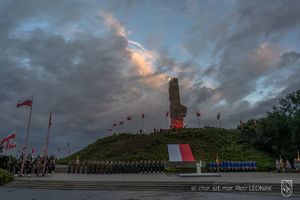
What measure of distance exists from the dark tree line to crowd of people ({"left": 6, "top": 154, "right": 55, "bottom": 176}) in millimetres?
29318

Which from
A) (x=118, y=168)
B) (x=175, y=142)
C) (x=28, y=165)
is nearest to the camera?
(x=28, y=165)

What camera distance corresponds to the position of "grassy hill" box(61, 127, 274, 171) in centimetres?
4131

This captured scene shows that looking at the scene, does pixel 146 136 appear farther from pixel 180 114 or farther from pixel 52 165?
pixel 52 165

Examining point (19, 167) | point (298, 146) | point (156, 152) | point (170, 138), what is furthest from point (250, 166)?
point (19, 167)

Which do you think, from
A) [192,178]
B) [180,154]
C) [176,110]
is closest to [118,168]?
[180,154]

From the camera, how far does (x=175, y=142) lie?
159ft

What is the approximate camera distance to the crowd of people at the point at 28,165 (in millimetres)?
26000

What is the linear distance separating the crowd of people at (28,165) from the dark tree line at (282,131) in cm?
2932

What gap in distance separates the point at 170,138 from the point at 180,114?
10306 mm

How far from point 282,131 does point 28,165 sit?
32.1 m

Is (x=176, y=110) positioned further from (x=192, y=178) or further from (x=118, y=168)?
(x=192, y=178)

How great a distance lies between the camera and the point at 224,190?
16984mm

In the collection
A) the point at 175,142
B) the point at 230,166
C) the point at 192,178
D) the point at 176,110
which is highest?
the point at 176,110

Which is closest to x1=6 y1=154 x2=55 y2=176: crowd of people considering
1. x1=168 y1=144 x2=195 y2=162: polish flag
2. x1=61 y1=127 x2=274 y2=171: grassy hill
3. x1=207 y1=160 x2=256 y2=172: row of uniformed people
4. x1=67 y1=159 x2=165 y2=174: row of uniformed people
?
x1=67 y1=159 x2=165 y2=174: row of uniformed people
